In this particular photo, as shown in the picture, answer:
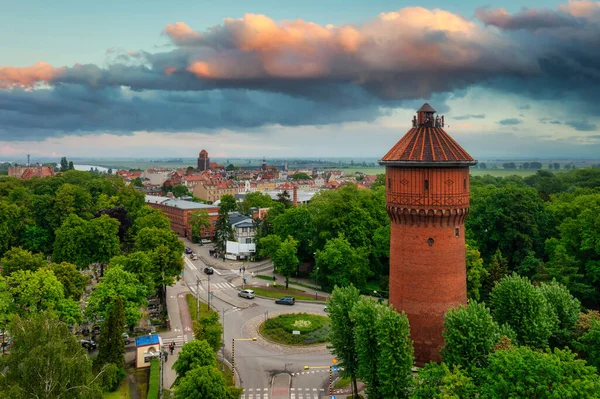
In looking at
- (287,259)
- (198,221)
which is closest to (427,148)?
(287,259)

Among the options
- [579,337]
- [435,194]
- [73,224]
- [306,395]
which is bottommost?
[306,395]

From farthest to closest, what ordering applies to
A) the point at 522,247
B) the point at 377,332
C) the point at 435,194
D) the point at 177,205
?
the point at 177,205 → the point at 522,247 → the point at 435,194 → the point at 377,332

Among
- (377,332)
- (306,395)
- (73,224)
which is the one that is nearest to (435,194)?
(377,332)

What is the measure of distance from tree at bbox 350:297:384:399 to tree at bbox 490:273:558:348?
9862 millimetres

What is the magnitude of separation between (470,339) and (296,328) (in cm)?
2685

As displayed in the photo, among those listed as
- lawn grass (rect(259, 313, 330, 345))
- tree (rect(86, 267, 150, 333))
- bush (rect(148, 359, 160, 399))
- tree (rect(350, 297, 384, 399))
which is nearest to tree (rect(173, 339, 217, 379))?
bush (rect(148, 359, 160, 399))

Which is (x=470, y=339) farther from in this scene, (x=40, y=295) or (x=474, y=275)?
(x=40, y=295)

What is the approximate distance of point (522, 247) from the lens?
219ft

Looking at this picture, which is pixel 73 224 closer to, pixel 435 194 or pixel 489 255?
pixel 435 194

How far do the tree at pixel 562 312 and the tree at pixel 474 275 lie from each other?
56.4 feet

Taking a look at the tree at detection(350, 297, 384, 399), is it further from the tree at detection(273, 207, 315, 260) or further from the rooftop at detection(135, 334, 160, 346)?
the tree at detection(273, 207, 315, 260)

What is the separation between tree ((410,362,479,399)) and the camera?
84.8 feet

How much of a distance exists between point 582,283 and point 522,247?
A: 11.2 m

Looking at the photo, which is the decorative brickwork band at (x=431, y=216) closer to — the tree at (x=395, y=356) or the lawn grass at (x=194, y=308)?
the tree at (x=395, y=356)
